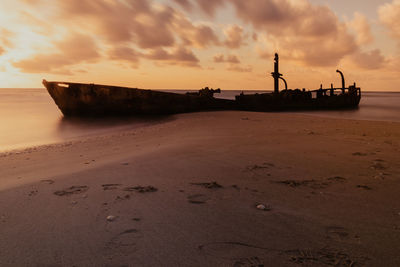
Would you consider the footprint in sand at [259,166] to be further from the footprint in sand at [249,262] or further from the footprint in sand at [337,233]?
the footprint in sand at [249,262]

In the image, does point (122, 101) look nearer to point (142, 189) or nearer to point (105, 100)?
point (105, 100)

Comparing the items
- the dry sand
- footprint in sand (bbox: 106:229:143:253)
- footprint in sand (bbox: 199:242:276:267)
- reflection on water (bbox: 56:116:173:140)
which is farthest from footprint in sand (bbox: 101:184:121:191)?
reflection on water (bbox: 56:116:173:140)

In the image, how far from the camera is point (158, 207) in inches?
99.5

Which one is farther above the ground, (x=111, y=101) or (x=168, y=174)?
(x=111, y=101)

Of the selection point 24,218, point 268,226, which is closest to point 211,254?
point 268,226

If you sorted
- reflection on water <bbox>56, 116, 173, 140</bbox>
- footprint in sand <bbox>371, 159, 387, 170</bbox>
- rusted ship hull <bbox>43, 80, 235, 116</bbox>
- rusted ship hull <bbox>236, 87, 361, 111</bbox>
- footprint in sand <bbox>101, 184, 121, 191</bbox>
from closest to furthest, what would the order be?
1. footprint in sand <bbox>101, 184, 121, 191</bbox>
2. footprint in sand <bbox>371, 159, 387, 170</bbox>
3. reflection on water <bbox>56, 116, 173, 140</bbox>
4. rusted ship hull <bbox>43, 80, 235, 116</bbox>
5. rusted ship hull <bbox>236, 87, 361, 111</bbox>

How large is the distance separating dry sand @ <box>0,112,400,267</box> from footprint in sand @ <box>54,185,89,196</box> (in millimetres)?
18

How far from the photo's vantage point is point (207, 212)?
2.41m

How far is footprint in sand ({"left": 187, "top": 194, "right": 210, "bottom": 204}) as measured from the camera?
8.71 ft

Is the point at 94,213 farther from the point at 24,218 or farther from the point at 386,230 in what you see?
the point at 386,230

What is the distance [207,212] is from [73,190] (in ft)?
5.15

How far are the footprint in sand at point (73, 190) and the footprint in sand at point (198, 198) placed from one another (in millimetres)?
1180

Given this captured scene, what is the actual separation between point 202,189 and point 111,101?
13.4 meters

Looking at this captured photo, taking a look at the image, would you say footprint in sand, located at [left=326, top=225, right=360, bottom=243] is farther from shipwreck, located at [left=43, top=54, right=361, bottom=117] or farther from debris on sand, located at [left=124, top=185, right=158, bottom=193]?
shipwreck, located at [left=43, top=54, right=361, bottom=117]
